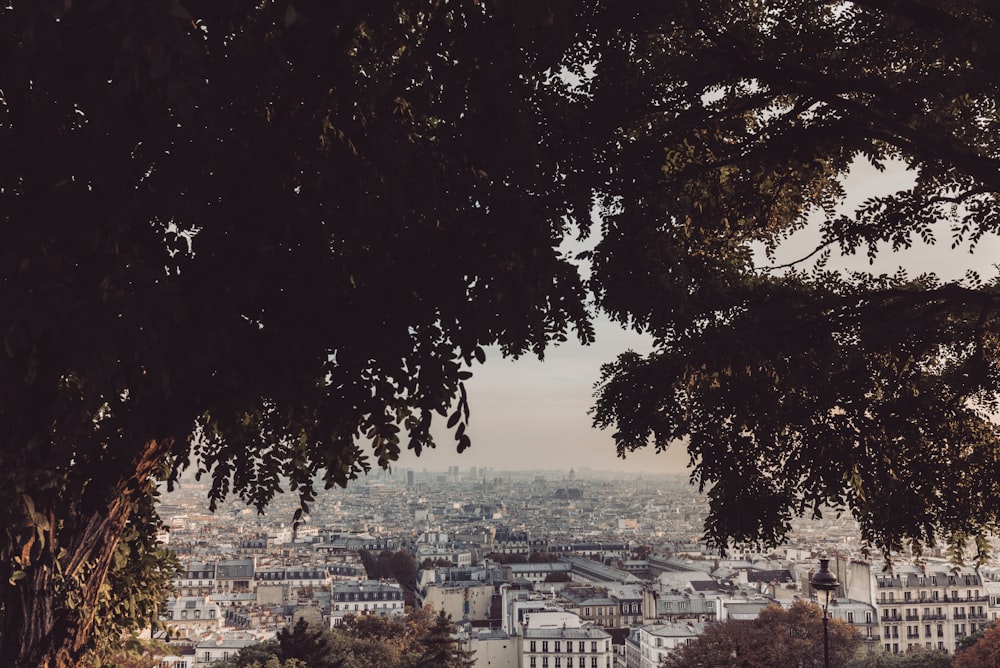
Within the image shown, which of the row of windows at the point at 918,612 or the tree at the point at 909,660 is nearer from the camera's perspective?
the tree at the point at 909,660

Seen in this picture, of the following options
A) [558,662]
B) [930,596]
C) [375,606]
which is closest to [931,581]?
[930,596]

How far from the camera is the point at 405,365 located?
13.3 feet

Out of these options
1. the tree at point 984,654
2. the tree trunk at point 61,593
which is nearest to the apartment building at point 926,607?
the tree at point 984,654

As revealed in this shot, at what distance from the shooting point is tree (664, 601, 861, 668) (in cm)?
4131

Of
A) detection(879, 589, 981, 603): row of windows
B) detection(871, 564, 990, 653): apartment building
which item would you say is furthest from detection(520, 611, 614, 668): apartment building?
detection(879, 589, 981, 603): row of windows

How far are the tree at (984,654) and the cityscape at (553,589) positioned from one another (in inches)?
151

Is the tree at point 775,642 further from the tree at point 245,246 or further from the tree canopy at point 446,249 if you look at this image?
the tree at point 245,246

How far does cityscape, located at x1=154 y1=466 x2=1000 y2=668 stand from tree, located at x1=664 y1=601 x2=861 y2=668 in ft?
13.1

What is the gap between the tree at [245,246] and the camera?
10.5 feet

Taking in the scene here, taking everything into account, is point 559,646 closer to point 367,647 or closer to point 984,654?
point 367,647

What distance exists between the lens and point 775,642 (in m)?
44.3

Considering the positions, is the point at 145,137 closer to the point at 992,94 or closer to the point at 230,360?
the point at 230,360

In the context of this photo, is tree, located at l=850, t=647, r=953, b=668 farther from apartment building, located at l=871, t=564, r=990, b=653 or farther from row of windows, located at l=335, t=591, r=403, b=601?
row of windows, located at l=335, t=591, r=403, b=601

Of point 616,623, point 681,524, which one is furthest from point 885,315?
point 681,524
